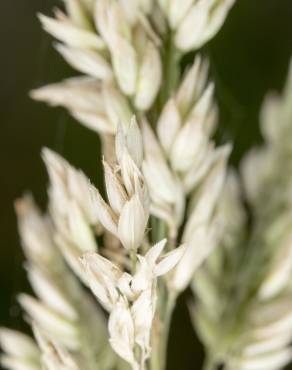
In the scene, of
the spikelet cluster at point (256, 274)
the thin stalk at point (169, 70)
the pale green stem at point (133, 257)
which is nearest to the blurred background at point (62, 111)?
the spikelet cluster at point (256, 274)

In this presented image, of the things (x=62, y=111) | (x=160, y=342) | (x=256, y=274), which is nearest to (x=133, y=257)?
(x=160, y=342)

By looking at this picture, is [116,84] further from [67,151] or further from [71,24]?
[67,151]

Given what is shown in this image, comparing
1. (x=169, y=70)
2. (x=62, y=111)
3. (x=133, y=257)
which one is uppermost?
(x=62, y=111)

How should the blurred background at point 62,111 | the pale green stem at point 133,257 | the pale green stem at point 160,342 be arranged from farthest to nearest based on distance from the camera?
the blurred background at point 62,111 → the pale green stem at point 160,342 → the pale green stem at point 133,257

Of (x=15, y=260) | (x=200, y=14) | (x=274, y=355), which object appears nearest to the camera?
(x=200, y=14)

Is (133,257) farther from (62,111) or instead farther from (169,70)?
(62,111)

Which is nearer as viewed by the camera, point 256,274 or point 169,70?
point 169,70

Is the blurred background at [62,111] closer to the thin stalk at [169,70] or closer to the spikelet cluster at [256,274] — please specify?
the spikelet cluster at [256,274]

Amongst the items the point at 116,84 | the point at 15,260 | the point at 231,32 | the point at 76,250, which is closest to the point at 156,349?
the point at 76,250
